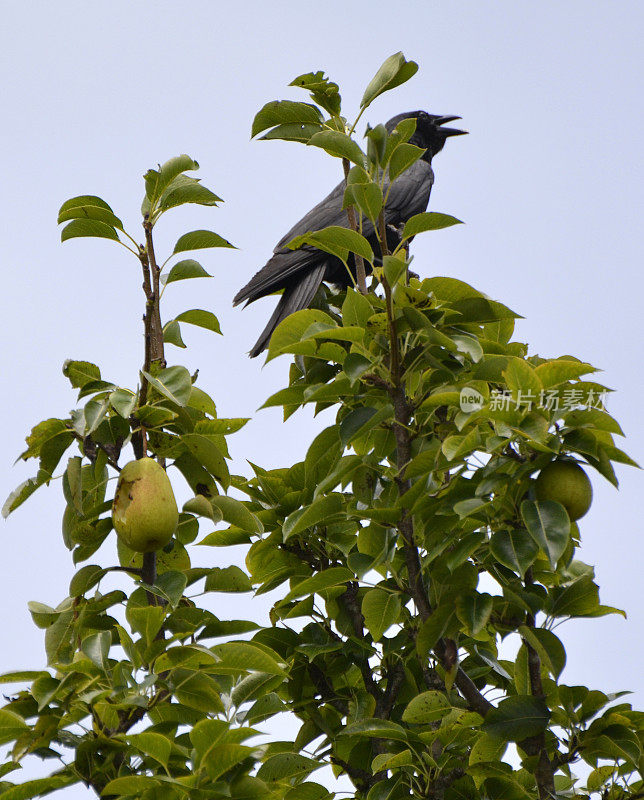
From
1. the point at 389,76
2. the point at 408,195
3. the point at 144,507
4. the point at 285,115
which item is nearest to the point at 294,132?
the point at 285,115

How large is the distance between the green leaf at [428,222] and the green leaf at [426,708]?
1281 millimetres

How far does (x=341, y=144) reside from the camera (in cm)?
260

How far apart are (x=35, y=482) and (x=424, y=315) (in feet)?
3.70

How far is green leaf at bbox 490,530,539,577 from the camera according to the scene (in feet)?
7.72

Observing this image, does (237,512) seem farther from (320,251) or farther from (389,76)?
(320,251)

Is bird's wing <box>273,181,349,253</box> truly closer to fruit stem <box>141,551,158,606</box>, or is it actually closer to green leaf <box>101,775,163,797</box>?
fruit stem <box>141,551,158,606</box>

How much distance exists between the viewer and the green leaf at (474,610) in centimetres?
240

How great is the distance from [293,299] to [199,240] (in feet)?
6.52

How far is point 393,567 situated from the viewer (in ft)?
9.14

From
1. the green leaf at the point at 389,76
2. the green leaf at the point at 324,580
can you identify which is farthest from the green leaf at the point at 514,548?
the green leaf at the point at 389,76

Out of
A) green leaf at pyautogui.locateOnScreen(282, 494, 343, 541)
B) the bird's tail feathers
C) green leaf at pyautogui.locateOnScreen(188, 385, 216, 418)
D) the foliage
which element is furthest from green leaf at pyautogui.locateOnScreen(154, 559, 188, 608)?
the bird's tail feathers

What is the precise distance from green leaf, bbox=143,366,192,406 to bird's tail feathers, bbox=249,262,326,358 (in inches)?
82.3

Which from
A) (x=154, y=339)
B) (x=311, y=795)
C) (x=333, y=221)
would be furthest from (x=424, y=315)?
(x=333, y=221)

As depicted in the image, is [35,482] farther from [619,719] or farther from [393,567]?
[619,719]
